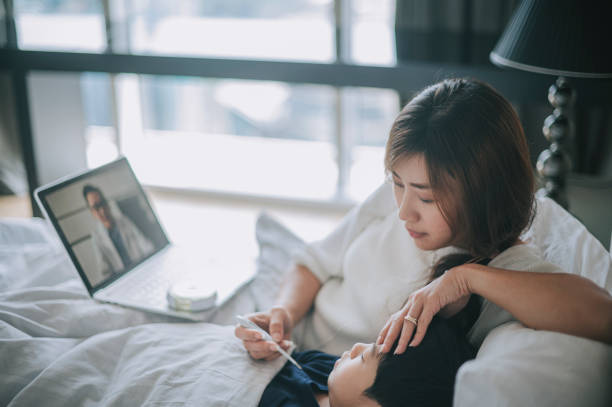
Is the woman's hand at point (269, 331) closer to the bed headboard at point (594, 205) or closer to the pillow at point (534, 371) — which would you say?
the pillow at point (534, 371)

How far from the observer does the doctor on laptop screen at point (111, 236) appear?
4.22 feet

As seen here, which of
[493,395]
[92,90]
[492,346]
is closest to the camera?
[493,395]

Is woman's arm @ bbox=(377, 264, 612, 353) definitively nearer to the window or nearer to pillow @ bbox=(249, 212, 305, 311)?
pillow @ bbox=(249, 212, 305, 311)

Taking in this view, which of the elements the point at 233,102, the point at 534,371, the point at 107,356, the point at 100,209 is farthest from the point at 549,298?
the point at 233,102

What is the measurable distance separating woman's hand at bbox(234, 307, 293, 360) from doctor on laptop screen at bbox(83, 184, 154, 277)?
0.38 metres

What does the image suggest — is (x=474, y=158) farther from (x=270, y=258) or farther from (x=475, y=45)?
(x=475, y=45)

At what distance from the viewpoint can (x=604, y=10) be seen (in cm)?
133

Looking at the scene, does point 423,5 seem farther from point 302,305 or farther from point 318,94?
point 302,305

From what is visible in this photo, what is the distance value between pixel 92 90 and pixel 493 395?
3.40 metres

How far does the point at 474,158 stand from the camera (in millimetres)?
902

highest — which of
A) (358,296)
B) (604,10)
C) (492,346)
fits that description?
(604,10)

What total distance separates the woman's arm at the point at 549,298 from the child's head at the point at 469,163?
0.09 m

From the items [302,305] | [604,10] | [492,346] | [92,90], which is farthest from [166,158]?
[492,346]

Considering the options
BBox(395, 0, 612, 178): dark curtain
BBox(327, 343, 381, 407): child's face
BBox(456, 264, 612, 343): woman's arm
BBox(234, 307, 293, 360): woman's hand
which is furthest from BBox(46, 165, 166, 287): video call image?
BBox(395, 0, 612, 178): dark curtain
